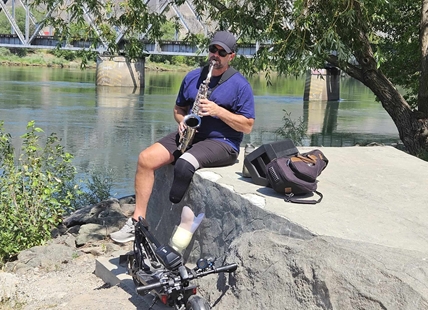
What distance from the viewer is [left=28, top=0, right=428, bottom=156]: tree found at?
29.2 feet

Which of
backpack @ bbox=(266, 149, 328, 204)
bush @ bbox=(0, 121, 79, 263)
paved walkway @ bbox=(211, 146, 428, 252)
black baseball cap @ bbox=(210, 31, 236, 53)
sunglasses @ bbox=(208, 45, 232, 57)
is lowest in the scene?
bush @ bbox=(0, 121, 79, 263)

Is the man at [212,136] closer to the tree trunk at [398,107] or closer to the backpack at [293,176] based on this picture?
the backpack at [293,176]

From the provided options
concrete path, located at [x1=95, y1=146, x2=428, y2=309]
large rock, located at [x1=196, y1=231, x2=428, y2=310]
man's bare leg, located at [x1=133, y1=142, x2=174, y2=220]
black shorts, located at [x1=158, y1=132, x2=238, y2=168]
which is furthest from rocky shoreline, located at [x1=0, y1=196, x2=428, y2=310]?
black shorts, located at [x1=158, y1=132, x2=238, y2=168]

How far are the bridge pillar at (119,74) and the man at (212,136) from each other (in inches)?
1621

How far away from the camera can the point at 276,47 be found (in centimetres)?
939

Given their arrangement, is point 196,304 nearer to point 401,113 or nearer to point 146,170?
point 146,170

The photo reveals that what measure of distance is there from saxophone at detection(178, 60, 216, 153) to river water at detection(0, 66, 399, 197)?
645 centimetres

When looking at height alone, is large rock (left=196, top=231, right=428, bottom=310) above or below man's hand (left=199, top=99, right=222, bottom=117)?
below

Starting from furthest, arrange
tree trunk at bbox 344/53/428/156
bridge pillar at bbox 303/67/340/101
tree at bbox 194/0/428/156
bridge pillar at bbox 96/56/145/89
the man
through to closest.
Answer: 1. bridge pillar at bbox 96/56/145/89
2. bridge pillar at bbox 303/67/340/101
3. tree trunk at bbox 344/53/428/156
4. tree at bbox 194/0/428/156
5. the man

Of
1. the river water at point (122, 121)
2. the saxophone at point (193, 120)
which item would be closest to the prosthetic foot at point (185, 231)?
the saxophone at point (193, 120)

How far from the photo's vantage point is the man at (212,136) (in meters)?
4.71

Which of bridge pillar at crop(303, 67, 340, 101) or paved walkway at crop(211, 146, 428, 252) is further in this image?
bridge pillar at crop(303, 67, 340, 101)

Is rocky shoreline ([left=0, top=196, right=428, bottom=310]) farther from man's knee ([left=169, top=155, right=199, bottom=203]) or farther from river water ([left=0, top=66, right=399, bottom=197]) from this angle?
river water ([left=0, top=66, right=399, bottom=197])

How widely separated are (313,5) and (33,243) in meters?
4.63
